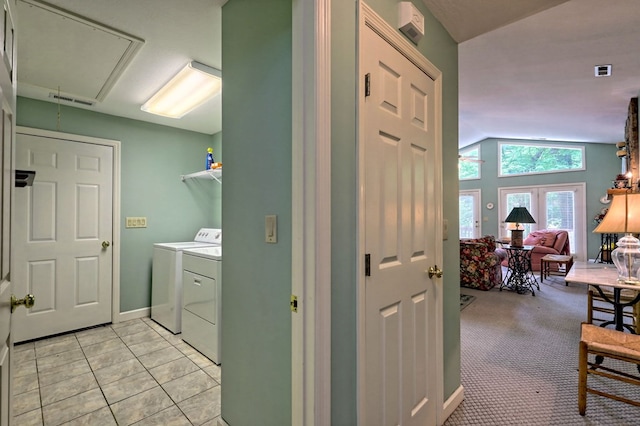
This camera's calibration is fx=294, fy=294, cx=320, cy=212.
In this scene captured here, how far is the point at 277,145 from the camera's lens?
1250 mm

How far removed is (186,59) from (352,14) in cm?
154

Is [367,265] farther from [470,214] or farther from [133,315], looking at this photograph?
[470,214]

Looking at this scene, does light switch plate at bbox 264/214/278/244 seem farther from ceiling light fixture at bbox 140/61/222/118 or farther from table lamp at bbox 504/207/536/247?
table lamp at bbox 504/207/536/247

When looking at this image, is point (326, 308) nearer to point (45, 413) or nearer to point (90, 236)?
point (45, 413)

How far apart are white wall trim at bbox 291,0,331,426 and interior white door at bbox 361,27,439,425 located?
8.3 inches

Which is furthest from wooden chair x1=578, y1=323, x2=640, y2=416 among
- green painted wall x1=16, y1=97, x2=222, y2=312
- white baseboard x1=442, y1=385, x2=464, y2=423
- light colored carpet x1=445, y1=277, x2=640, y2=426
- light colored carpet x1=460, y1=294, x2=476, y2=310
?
green painted wall x1=16, y1=97, x2=222, y2=312

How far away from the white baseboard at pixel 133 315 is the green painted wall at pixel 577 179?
813 centimetres

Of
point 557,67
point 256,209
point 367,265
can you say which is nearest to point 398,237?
point 367,265

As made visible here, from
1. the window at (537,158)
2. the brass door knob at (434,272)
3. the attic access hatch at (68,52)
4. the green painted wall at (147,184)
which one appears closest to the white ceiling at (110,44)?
the attic access hatch at (68,52)

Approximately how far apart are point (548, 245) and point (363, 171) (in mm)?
7283

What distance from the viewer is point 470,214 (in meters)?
8.51

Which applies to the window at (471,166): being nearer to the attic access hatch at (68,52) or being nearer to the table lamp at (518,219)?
the table lamp at (518,219)

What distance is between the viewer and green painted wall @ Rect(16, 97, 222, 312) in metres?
Answer: 3.19

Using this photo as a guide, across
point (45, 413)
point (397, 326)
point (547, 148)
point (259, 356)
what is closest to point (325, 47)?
point (397, 326)
